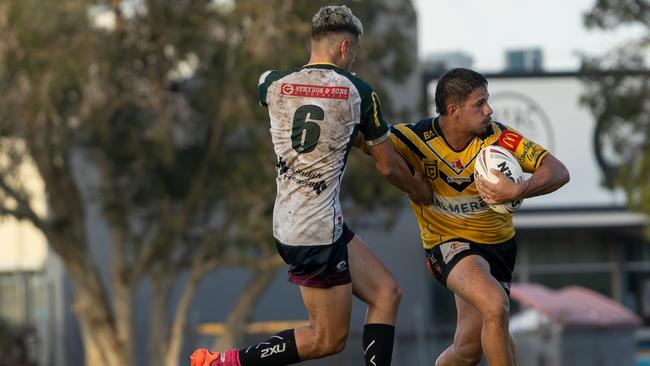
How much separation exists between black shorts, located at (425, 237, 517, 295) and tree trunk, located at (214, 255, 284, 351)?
62.7ft

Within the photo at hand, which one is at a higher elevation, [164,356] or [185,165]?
[185,165]

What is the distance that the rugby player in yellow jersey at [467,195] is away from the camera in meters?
7.84

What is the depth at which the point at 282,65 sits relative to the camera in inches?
988

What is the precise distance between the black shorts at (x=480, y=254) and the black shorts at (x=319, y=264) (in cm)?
81

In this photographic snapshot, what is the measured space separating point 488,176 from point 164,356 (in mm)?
21235

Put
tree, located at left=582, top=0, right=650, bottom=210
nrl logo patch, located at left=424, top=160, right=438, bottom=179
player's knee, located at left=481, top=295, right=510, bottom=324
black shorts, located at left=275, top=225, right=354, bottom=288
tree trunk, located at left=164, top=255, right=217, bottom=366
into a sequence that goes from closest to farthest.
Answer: black shorts, located at left=275, top=225, right=354, bottom=288, player's knee, located at left=481, top=295, right=510, bottom=324, nrl logo patch, located at left=424, top=160, right=438, bottom=179, tree, located at left=582, top=0, right=650, bottom=210, tree trunk, located at left=164, top=255, right=217, bottom=366

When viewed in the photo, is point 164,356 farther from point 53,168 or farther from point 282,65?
point 282,65

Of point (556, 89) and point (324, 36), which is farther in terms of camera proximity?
point (556, 89)

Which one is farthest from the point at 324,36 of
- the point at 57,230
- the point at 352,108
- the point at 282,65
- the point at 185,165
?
the point at 57,230

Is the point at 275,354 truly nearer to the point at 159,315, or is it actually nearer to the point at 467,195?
the point at 467,195

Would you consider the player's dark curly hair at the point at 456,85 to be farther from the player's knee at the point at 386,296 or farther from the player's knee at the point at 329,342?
the player's knee at the point at 329,342

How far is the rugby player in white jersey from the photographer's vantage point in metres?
7.39

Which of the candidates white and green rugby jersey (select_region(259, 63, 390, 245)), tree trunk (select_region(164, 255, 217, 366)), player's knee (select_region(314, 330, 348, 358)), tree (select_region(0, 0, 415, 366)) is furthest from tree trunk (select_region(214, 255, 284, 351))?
white and green rugby jersey (select_region(259, 63, 390, 245))

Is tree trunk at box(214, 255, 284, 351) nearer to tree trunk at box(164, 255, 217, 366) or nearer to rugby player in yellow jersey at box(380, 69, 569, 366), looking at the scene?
tree trunk at box(164, 255, 217, 366)
